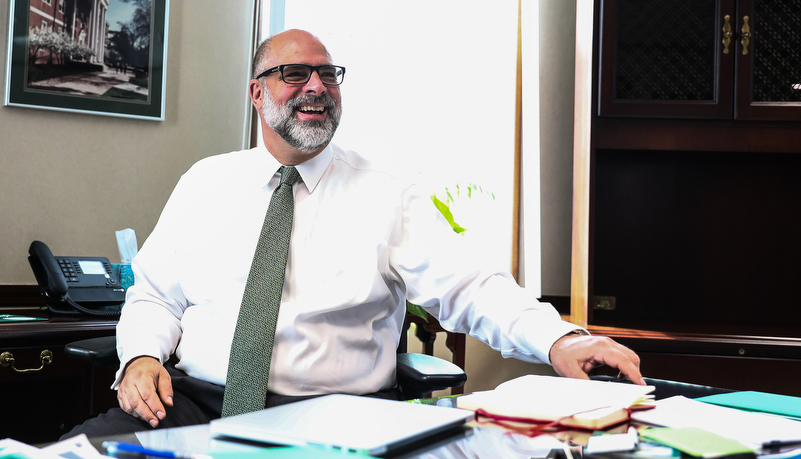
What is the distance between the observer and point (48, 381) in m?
2.06

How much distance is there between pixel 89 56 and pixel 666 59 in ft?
7.26

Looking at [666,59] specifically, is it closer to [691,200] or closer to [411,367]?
[691,200]

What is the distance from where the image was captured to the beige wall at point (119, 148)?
2.53 m

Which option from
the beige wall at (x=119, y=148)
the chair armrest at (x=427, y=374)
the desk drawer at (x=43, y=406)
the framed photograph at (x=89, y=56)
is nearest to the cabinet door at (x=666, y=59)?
the chair armrest at (x=427, y=374)

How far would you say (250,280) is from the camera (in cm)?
149

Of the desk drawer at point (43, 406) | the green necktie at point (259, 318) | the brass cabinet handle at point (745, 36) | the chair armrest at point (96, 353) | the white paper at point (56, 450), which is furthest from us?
the brass cabinet handle at point (745, 36)

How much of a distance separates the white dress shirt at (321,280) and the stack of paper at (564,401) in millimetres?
374

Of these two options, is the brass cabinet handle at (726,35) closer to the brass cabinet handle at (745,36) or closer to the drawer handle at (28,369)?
the brass cabinet handle at (745,36)

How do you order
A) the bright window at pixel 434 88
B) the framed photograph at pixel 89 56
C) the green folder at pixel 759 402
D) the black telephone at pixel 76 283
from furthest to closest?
the bright window at pixel 434 88
the framed photograph at pixel 89 56
the black telephone at pixel 76 283
the green folder at pixel 759 402

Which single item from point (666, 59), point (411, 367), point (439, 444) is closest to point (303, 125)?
point (411, 367)

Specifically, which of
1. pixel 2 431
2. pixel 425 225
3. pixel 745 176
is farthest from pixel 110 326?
pixel 745 176

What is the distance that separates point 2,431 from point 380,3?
219 centimetres

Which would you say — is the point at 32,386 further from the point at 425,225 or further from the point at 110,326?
the point at 425,225

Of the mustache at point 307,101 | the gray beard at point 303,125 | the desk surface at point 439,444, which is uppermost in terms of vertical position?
the mustache at point 307,101
